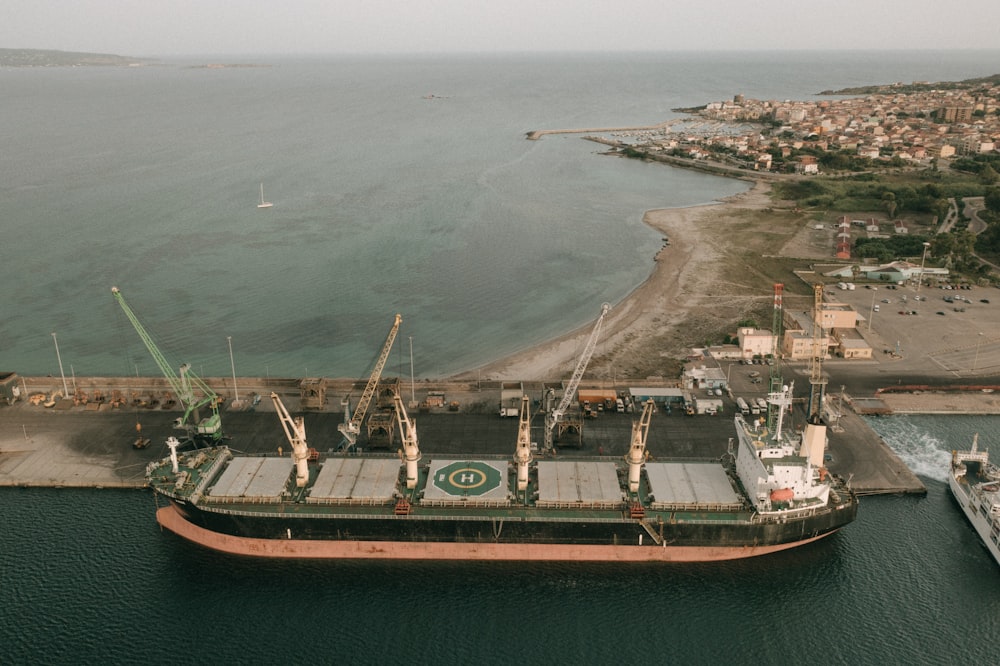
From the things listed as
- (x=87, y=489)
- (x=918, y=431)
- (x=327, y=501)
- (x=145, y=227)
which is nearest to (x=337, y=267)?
(x=145, y=227)

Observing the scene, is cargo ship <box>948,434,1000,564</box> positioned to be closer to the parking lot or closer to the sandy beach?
the parking lot

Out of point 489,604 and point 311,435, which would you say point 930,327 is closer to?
point 489,604

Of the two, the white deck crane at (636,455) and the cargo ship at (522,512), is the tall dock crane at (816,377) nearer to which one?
the cargo ship at (522,512)

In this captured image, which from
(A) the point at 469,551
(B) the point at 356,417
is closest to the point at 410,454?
(A) the point at 469,551

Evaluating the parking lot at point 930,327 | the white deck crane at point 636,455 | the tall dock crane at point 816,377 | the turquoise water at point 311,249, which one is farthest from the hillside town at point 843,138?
the white deck crane at point 636,455

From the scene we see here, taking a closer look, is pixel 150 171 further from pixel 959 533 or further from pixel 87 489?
pixel 959 533

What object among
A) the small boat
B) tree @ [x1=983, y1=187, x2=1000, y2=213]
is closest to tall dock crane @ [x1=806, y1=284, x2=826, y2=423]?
tree @ [x1=983, y1=187, x2=1000, y2=213]
